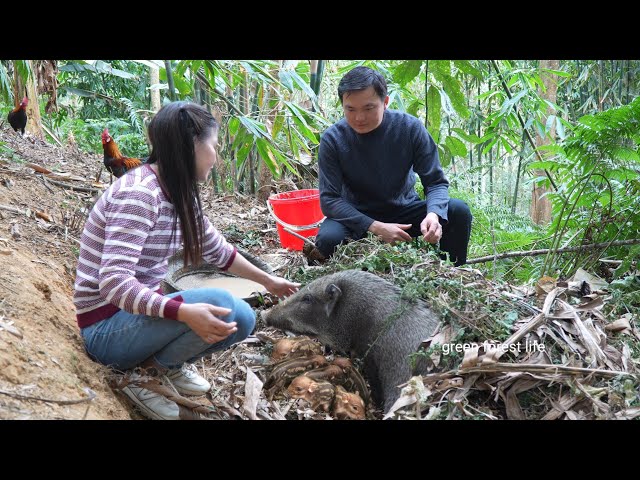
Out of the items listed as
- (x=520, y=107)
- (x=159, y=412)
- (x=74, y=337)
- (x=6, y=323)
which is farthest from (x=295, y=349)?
(x=520, y=107)

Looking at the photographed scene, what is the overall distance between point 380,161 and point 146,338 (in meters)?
2.36

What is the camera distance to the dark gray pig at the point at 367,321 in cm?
294

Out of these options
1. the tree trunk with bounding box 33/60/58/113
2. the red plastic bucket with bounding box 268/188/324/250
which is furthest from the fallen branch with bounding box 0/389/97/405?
the tree trunk with bounding box 33/60/58/113

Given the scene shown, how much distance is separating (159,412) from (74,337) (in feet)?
1.86

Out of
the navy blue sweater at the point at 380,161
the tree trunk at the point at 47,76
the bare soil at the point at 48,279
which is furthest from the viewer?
the tree trunk at the point at 47,76

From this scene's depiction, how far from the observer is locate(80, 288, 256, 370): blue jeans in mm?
2455

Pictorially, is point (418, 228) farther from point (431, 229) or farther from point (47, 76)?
point (47, 76)

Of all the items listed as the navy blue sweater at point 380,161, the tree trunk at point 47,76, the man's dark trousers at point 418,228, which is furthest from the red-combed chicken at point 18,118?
the man's dark trousers at point 418,228

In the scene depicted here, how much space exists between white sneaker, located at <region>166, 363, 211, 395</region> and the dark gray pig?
800 mm

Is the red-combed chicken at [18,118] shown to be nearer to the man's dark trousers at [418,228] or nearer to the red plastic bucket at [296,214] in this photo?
the red plastic bucket at [296,214]

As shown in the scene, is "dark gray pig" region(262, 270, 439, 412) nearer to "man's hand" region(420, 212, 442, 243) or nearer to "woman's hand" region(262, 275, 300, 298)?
"woman's hand" region(262, 275, 300, 298)

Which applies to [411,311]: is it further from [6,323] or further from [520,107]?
[520,107]
